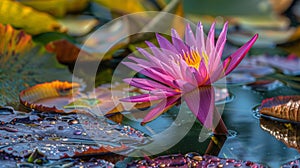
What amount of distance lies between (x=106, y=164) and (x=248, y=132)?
0.39 m

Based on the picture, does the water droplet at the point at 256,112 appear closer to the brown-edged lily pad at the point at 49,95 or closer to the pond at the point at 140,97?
the pond at the point at 140,97

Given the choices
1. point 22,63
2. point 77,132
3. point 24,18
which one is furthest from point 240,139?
point 24,18

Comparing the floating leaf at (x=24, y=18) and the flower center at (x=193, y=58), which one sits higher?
the floating leaf at (x=24, y=18)

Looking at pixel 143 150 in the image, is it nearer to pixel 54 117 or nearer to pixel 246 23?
pixel 54 117

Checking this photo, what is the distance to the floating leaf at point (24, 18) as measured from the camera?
5.36 feet

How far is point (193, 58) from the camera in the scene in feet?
3.61

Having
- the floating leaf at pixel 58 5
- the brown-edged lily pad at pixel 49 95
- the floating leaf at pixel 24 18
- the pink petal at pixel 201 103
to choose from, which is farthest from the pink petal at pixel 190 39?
the floating leaf at pixel 58 5

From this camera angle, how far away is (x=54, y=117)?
3.90ft

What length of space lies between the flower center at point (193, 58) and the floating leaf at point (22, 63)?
0.52m

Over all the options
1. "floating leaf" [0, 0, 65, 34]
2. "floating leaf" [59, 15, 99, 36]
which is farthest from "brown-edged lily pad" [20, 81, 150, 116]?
"floating leaf" [59, 15, 99, 36]

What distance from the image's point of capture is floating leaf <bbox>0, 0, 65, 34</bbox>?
1635mm

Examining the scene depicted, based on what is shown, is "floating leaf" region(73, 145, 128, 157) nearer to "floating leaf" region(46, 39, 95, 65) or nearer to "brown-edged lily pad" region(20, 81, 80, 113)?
"brown-edged lily pad" region(20, 81, 80, 113)

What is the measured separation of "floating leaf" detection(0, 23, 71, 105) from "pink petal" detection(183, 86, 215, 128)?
0.53 m

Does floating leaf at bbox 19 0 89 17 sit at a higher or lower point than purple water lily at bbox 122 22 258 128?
higher
